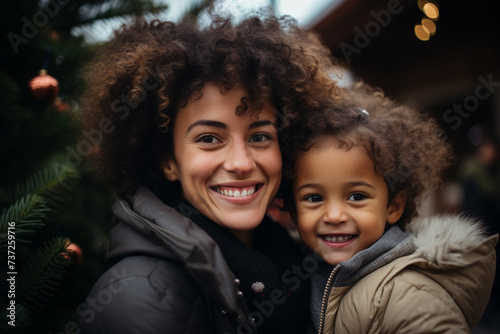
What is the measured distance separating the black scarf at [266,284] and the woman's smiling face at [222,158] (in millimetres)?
65

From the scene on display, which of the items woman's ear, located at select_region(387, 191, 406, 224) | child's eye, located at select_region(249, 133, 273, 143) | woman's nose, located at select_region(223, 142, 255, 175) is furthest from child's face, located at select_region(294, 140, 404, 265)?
woman's nose, located at select_region(223, 142, 255, 175)

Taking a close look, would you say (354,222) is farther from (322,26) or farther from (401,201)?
(322,26)

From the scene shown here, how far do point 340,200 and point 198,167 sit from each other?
0.73 meters

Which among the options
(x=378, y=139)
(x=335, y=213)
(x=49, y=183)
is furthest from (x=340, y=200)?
(x=49, y=183)

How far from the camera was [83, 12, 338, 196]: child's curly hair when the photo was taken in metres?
1.86

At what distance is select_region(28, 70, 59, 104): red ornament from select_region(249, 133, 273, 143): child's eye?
939mm

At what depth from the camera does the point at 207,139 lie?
6.06 feet

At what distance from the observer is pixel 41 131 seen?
1.83 meters

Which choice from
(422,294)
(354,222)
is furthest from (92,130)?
(422,294)

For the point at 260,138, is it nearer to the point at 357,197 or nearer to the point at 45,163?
the point at 357,197

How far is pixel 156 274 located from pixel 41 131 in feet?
2.98

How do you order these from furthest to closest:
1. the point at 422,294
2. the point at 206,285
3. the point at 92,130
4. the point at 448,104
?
the point at 448,104, the point at 92,130, the point at 422,294, the point at 206,285

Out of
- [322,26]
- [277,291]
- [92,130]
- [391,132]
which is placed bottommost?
[277,291]

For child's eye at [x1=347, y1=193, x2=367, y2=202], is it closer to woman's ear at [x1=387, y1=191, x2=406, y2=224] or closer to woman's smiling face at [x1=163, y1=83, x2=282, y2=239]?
woman's ear at [x1=387, y1=191, x2=406, y2=224]
